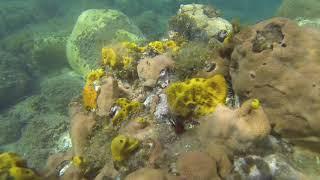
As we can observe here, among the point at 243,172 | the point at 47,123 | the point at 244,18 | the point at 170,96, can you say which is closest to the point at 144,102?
the point at 170,96

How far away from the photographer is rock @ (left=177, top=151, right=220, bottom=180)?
2.88 meters

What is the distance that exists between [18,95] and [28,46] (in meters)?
2.61

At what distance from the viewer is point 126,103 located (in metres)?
4.07

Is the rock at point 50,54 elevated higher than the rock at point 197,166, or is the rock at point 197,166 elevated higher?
the rock at point 197,166

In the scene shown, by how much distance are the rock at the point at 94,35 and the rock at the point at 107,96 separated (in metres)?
5.27

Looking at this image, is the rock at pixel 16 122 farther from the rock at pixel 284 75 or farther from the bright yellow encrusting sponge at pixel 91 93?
the rock at pixel 284 75

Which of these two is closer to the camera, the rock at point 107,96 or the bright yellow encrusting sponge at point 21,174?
the bright yellow encrusting sponge at point 21,174

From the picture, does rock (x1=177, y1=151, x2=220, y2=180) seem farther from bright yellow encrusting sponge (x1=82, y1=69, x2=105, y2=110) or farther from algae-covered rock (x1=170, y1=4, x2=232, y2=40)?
algae-covered rock (x1=170, y1=4, x2=232, y2=40)

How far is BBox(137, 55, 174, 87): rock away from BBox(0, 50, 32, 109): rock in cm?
929

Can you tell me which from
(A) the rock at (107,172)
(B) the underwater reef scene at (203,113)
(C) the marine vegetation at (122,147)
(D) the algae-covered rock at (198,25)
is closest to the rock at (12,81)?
(D) the algae-covered rock at (198,25)

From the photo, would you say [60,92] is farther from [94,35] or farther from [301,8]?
[301,8]

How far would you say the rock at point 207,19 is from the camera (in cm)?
661

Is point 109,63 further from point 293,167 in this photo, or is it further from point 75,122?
point 293,167

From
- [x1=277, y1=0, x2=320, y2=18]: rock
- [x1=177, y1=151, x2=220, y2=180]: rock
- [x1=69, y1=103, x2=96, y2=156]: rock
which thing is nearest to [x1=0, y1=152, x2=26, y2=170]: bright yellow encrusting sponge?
[x1=69, y1=103, x2=96, y2=156]: rock
